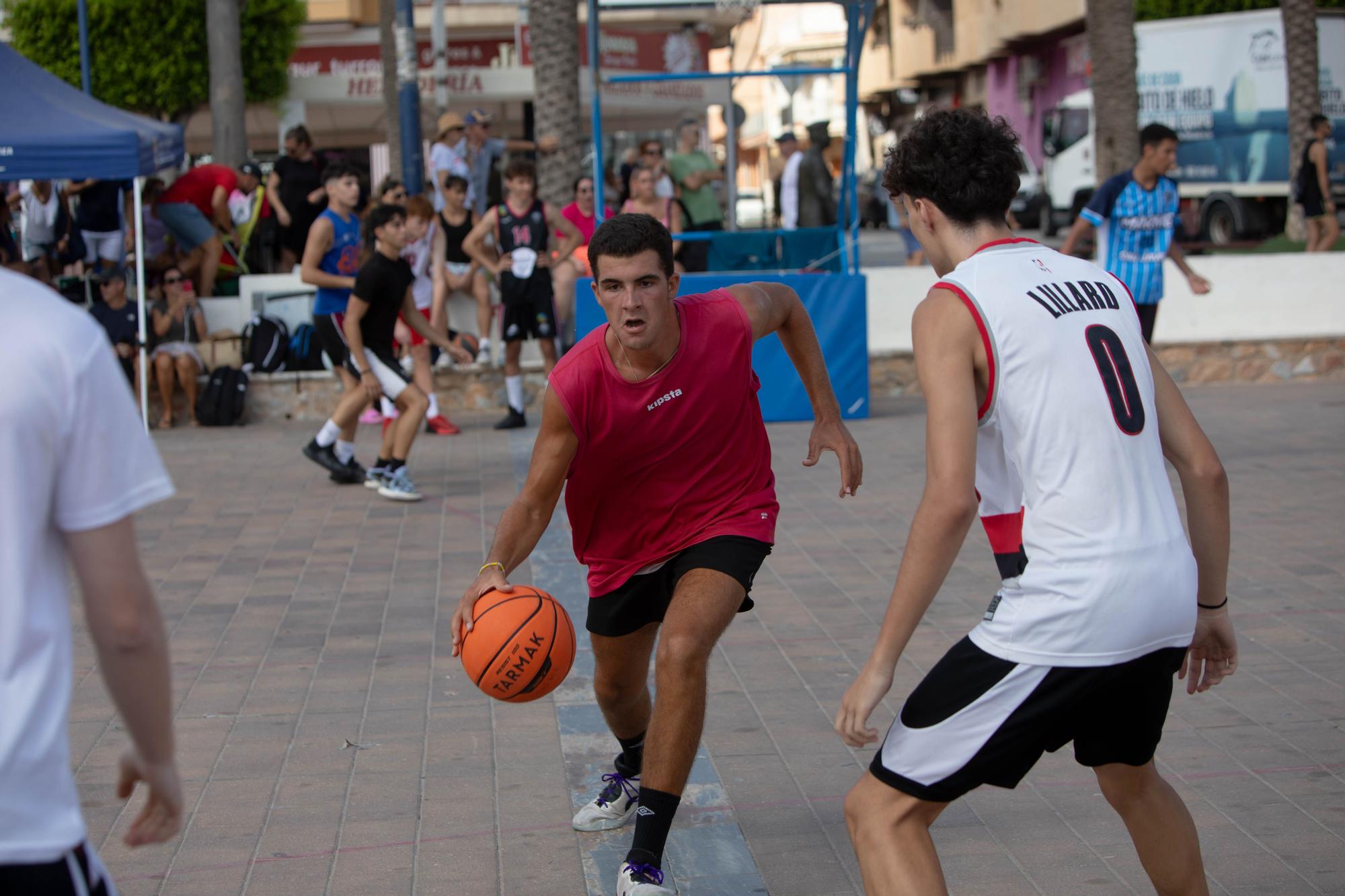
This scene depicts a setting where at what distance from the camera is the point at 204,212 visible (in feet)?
49.5

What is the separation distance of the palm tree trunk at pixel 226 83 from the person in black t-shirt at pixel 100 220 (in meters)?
3.85

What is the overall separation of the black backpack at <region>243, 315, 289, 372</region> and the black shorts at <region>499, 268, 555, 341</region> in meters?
2.12

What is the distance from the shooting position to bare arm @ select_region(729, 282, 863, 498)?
168 inches

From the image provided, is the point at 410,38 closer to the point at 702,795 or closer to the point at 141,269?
the point at 141,269

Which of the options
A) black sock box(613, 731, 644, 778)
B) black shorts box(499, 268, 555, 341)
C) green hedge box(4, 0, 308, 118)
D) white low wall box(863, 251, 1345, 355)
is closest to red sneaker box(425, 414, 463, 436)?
black shorts box(499, 268, 555, 341)

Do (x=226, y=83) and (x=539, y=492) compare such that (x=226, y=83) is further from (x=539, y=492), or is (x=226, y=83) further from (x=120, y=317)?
(x=539, y=492)

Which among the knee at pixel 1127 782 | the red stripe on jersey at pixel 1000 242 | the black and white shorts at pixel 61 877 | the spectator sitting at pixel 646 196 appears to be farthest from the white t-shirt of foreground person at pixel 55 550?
the spectator sitting at pixel 646 196

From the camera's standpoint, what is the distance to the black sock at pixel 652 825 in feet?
12.3

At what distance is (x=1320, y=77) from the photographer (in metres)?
27.2

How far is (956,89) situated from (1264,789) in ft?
167

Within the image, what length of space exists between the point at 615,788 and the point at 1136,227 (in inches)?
267

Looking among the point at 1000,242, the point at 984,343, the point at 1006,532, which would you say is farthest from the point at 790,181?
the point at 984,343

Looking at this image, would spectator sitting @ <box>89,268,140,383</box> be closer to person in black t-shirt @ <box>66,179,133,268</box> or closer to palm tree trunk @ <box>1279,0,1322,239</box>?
person in black t-shirt @ <box>66,179,133,268</box>

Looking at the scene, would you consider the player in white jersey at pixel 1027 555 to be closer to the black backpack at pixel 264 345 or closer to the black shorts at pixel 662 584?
the black shorts at pixel 662 584
